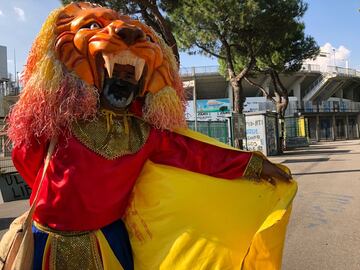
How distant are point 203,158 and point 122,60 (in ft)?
2.43

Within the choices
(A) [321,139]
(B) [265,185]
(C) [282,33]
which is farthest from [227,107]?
(B) [265,185]

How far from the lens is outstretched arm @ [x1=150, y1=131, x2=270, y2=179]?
2541 mm

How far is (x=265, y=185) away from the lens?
2.59 m

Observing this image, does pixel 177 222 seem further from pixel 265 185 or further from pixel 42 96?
pixel 42 96

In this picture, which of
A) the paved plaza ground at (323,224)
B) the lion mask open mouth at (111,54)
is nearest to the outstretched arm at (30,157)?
the lion mask open mouth at (111,54)

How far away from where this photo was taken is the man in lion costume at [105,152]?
2.22 meters

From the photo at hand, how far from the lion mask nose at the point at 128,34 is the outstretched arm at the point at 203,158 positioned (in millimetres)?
556

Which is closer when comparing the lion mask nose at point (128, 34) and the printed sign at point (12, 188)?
the lion mask nose at point (128, 34)

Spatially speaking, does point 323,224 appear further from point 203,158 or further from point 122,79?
point 122,79

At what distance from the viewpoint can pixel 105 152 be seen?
2.30 m

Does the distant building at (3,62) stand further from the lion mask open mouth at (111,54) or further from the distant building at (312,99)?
the lion mask open mouth at (111,54)

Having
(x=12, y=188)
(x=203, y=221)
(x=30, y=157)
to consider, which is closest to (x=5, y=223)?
(x=12, y=188)

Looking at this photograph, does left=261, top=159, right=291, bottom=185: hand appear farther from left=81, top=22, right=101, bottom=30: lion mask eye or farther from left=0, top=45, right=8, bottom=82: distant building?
left=0, top=45, right=8, bottom=82: distant building

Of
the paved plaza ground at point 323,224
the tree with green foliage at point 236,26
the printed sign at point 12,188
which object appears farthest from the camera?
the tree with green foliage at point 236,26
